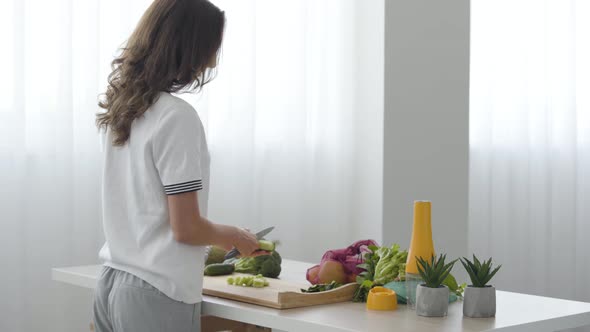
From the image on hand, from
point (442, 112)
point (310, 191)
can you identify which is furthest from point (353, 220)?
point (442, 112)

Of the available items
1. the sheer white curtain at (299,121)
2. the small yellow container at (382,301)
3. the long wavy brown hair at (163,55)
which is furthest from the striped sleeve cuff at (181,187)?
the sheer white curtain at (299,121)

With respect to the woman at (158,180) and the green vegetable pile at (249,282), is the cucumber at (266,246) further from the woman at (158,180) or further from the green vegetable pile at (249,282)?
the woman at (158,180)

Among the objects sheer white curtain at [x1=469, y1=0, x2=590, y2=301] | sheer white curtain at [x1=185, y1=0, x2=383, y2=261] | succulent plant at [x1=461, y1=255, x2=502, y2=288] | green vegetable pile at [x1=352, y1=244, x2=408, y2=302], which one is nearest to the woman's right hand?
green vegetable pile at [x1=352, y1=244, x2=408, y2=302]

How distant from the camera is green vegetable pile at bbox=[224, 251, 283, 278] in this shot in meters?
2.34

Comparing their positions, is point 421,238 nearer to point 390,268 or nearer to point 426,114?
point 390,268

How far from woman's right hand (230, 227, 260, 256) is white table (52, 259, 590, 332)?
0.13m

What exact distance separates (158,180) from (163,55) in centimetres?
28

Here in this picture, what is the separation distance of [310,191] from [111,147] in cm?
231

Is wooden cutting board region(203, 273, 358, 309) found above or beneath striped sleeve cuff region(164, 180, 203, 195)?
beneath

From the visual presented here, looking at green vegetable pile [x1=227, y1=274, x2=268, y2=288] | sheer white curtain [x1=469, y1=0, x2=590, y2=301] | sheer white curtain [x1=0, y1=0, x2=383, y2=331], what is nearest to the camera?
green vegetable pile [x1=227, y1=274, x2=268, y2=288]

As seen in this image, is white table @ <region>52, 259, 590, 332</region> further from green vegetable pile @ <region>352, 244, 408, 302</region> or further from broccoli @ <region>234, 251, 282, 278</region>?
broccoli @ <region>234, 251, 282, 278</region>

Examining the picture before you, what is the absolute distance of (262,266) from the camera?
7.68ft

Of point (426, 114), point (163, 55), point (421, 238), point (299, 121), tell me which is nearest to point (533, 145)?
point (426, 114)

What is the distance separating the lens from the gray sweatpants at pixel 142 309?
1.88 m
